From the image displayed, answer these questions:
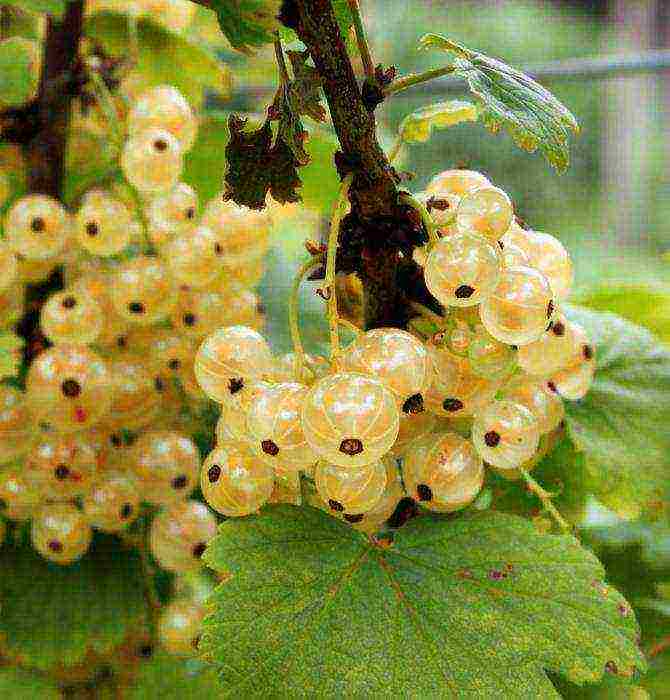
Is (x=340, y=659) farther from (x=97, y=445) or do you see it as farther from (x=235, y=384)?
(x=97, y=445)

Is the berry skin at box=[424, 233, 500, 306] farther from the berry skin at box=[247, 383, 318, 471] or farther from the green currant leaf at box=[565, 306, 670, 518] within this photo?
the green currant leaf at box=[565, 306, 670, 518]

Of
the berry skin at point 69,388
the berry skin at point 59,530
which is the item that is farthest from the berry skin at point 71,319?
the berry skin at point 59,530

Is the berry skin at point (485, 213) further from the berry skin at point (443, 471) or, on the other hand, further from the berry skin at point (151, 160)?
the berry skin at point (151, 160)

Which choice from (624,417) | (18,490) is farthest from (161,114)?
(624,417)

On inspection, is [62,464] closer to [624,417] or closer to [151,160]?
[151,160]

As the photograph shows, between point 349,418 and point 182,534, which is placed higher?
point 349,418

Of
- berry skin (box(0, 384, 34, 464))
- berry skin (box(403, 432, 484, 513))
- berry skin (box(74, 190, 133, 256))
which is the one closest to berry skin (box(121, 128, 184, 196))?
berry skin (box(74, 190, 133, 256))
